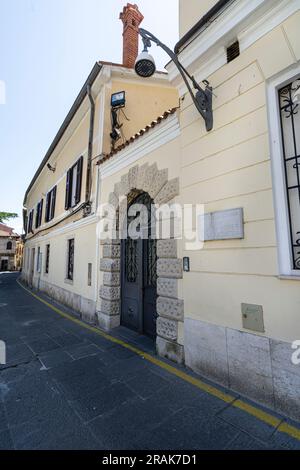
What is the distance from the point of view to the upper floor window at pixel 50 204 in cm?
1162

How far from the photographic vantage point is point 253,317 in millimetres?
2576

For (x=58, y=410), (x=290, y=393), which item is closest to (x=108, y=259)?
(x=58, y=410)

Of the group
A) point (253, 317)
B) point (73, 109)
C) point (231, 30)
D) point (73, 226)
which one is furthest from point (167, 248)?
point (73, 109)

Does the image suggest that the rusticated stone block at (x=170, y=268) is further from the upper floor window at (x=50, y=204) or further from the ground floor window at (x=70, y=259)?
the upper floor window at (x=50, y=204)

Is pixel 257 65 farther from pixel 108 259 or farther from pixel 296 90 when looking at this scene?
pixel 108 259

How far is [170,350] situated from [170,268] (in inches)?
50.3

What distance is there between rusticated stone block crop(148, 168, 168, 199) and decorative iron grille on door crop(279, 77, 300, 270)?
1.94 m

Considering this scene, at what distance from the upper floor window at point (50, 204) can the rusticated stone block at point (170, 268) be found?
9.25 meters

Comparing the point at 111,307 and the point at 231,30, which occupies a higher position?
the point at 231,30

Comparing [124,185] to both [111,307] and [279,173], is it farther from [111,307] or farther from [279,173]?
[279,173]

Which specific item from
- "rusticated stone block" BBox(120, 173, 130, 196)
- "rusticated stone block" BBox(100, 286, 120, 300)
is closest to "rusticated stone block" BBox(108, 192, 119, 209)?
"rusticated stone block" BBox(120, 173, 130, 196)

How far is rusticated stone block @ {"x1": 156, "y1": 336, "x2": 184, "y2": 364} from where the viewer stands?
346 cm
